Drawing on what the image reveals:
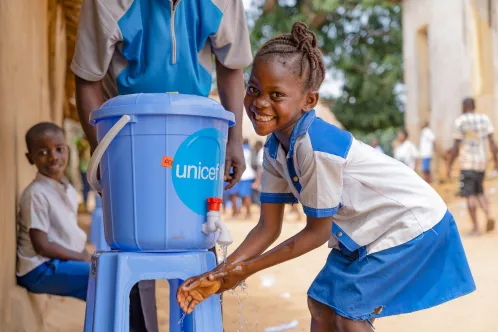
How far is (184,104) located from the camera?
7.36ft

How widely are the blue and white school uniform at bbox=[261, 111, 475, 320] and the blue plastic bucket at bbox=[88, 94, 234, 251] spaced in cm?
28

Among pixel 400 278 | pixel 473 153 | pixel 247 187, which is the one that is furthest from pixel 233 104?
pixel 247 187

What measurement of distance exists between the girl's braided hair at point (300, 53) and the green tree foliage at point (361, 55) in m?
21.9

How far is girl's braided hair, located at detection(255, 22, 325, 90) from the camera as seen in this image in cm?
220

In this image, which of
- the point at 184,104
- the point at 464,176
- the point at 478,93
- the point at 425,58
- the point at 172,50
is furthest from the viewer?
the point at 425,58

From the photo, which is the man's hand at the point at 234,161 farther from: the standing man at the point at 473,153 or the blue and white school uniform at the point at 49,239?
the standing man at the point at 473,153

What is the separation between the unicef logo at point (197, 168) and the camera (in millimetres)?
2254

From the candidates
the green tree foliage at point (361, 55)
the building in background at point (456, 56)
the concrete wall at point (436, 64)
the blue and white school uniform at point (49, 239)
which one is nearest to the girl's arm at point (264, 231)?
the blue and white school uniform at point (49, 239)

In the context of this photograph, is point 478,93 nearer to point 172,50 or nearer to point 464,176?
point 464,176

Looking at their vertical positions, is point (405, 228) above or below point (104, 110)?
below

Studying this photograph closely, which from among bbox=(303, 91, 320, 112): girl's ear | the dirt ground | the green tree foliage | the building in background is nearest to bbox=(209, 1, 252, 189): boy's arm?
bbox=(303, 91, 320, 112): girl's ear

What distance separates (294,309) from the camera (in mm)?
4969

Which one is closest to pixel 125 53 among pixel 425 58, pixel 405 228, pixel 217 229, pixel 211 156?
pixel 211 156

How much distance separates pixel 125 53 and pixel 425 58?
14603 mm
